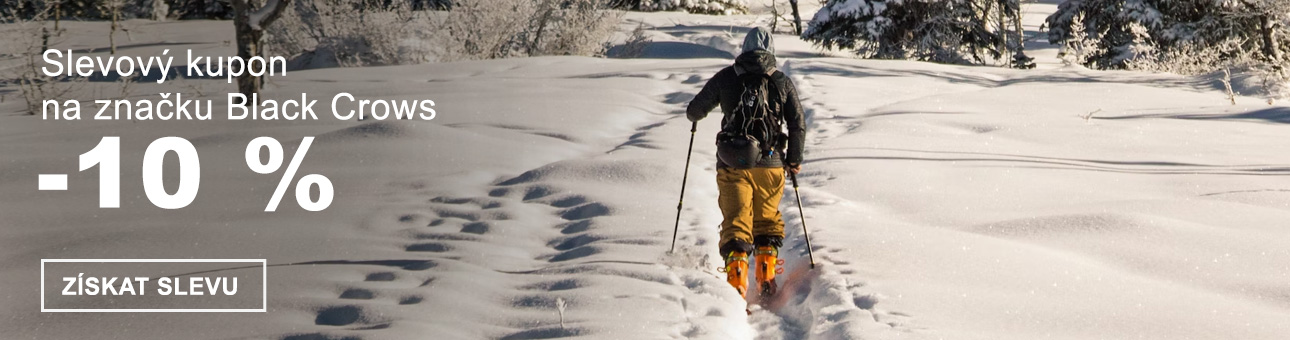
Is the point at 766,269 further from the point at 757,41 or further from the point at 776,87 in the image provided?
the point at 757,41

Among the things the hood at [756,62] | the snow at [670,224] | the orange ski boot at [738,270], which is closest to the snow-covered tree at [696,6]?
the snow at [670,224]

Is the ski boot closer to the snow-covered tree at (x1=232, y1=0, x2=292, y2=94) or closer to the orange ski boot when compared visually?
the orange ski boot

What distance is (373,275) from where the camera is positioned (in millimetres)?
6344

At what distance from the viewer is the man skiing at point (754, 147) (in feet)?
20.6

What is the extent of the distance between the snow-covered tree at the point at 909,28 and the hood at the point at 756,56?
20.1 metres

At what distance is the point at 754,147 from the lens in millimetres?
6277

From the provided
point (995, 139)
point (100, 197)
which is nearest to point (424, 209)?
Result: point (100, 197)

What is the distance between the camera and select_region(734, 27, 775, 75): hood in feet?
20.7

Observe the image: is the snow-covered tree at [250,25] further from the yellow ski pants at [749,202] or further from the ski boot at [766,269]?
the ski boot at [766,269]

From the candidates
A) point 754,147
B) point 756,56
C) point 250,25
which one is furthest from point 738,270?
point 250,25

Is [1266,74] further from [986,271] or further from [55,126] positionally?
[55,126]

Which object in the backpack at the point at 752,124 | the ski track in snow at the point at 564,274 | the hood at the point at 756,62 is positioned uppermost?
the hood at the point at 756,62

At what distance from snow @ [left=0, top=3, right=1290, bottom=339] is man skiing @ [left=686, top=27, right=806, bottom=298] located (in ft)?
0.75

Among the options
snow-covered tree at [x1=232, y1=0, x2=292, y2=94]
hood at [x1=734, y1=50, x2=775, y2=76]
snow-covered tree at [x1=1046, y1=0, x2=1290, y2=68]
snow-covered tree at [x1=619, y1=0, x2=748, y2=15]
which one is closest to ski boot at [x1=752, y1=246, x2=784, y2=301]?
hood at [x1=734, y1=50, x2=775, y2=76]
